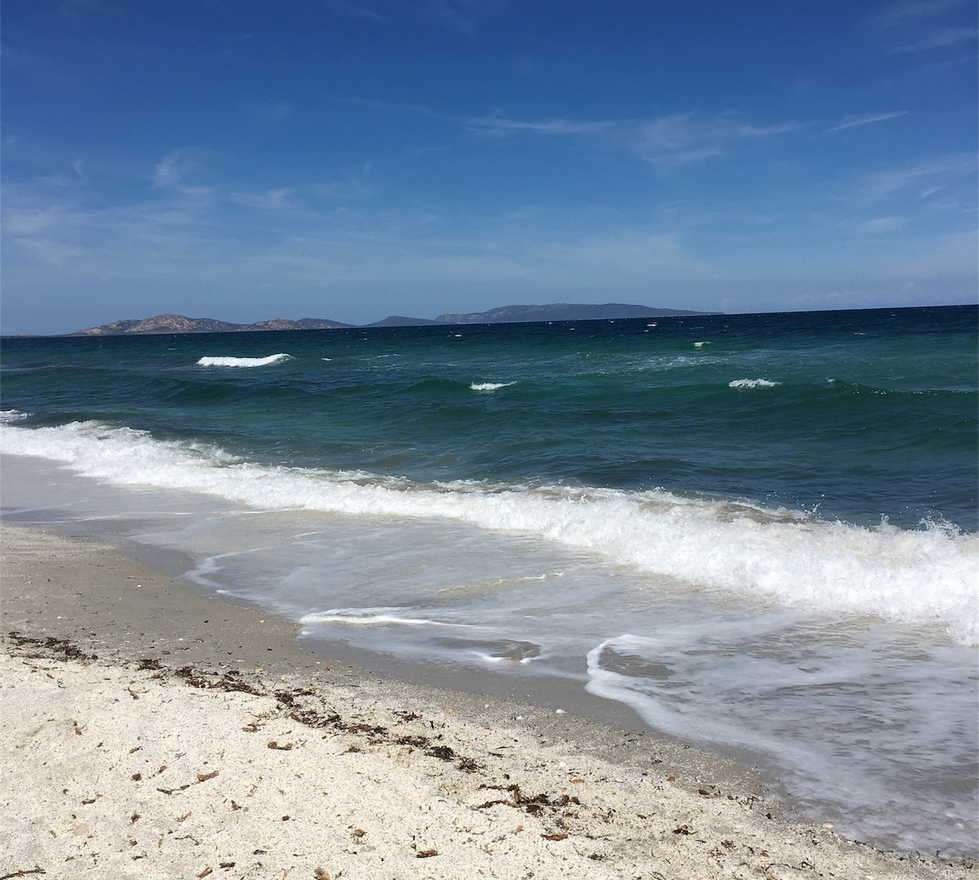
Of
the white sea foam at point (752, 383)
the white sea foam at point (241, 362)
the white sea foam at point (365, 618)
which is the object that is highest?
the white sea foam at point (241, 362)

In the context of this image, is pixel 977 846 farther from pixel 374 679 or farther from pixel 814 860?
pixel 374 679

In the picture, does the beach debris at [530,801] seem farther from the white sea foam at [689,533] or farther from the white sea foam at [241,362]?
the white sea foam at [241,362]

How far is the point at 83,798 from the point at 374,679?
1903mm

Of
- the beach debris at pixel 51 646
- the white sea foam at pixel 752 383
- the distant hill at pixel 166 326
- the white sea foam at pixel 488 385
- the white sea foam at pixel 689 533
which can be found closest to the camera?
the beach debris at pixel 51 646

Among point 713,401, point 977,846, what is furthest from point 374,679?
point 713,401

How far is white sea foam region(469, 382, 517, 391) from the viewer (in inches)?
1023

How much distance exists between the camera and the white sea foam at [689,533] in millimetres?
6430

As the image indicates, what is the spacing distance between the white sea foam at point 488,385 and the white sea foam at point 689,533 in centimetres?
1262

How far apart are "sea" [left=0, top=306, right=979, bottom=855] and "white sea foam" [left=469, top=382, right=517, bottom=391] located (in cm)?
454

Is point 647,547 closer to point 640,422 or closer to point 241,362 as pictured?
point 640,422

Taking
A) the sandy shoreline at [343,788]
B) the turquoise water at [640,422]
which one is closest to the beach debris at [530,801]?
the sandy shoreline at [343,788]

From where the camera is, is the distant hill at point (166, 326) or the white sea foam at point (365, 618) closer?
the white sea foam at point (365, 618)

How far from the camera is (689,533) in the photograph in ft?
27.0

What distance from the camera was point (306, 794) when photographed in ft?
11.2
